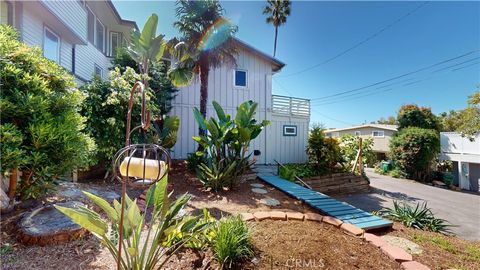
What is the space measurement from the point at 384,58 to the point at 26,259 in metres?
21.1

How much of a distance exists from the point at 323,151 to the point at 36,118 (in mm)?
10799

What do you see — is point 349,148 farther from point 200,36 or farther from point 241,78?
point 200,36

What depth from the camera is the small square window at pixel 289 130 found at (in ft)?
44.7

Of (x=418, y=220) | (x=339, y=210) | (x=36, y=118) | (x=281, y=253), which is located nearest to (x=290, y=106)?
(x=339, y=210)

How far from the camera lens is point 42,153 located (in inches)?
119

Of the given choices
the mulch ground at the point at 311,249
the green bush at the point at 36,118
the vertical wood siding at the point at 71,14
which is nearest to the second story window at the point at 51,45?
the vertical wood siding at the point at 71,14

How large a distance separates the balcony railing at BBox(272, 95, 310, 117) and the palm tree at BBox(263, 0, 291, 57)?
12.1 m

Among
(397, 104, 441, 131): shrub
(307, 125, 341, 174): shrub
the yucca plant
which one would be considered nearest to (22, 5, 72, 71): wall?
the yucca plant

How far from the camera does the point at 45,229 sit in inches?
121

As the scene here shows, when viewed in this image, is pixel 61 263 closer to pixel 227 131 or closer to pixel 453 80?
pixel 227 131

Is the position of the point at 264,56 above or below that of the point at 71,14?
above

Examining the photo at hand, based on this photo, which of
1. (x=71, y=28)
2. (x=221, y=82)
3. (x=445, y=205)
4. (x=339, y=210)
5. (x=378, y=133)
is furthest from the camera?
(x=378, y=133)

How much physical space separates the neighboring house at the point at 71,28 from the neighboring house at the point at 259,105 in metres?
4.69

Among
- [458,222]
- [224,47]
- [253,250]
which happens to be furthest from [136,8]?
[458,222]
